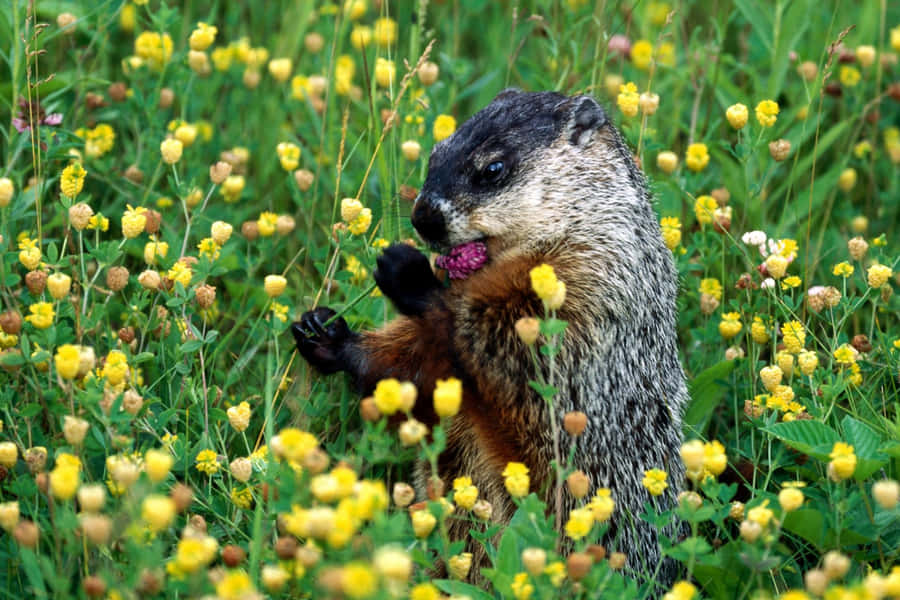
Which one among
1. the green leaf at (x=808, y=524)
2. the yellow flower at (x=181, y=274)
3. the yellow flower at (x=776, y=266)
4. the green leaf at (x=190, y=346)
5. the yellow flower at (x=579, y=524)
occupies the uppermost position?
the yellow flower at (x=181, y=274)

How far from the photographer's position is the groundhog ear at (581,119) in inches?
183

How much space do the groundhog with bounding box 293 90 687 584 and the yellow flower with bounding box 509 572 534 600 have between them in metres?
0.95

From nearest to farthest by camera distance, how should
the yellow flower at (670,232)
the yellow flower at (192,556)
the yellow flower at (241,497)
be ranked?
the yellow flower at (192,556) < the yellow flower at (241,497) < the yellow flower at (670,232)

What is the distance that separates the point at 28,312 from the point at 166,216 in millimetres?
1091

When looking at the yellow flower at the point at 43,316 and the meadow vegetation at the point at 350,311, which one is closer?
the meadow vegetation at the point at 350,311

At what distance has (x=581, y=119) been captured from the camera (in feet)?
15.3

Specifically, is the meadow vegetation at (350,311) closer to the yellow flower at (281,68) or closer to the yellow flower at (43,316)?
the yellow flower at (43,316)

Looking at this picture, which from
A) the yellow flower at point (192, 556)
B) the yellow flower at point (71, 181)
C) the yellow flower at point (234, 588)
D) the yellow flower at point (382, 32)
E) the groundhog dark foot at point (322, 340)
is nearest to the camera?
the yellow flower at point (234, 588)

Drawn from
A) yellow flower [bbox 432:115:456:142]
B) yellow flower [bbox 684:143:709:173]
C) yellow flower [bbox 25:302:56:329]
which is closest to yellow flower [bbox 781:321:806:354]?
yellow flower [bbox 684:143:709:173]

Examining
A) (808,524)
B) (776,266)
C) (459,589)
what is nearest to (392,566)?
(459,589)

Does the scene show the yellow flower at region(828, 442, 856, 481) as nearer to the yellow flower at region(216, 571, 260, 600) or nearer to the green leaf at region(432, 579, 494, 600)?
the green leaf at region(432, 579, 494, 600)

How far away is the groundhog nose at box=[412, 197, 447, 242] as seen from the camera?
4.43 m

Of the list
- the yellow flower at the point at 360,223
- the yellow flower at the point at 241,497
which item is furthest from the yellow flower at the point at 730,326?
the yellow flower at the point at 241,497

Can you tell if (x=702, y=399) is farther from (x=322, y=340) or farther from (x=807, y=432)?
(x=322, y=340)
